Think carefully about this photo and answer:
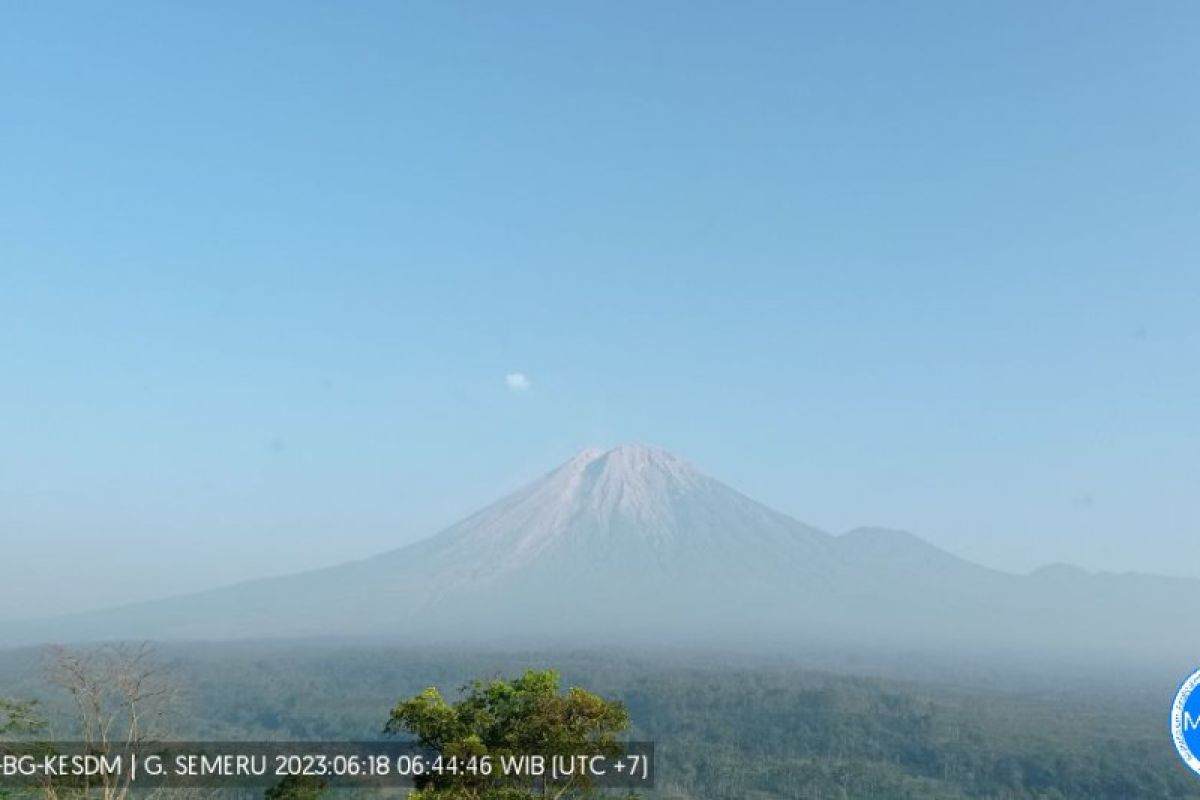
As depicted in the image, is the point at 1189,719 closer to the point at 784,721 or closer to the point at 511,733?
the point at 511,733

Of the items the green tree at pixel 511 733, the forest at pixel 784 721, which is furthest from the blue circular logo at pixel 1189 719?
the forest at pixel 784 721

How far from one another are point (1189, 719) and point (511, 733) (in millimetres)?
11973

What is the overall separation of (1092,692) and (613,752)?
7512 inches

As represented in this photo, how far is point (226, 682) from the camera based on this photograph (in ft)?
502

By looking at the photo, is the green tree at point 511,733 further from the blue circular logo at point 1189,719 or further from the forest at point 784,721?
the forest at point 784,721

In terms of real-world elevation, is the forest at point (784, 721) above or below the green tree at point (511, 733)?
below

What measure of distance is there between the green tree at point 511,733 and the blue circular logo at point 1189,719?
9.67 metres

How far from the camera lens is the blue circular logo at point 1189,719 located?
16047mm

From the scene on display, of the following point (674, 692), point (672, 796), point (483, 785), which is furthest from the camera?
point (674, 692)

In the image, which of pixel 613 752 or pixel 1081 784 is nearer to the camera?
pixel 613 752

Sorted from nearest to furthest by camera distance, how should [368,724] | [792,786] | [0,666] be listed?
[792,786] < [368,724] < [0,666]

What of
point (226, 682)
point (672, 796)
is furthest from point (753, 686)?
point (226, 682)

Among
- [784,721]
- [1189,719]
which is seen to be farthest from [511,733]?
[784,721]

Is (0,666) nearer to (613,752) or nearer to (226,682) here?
(226,682)
